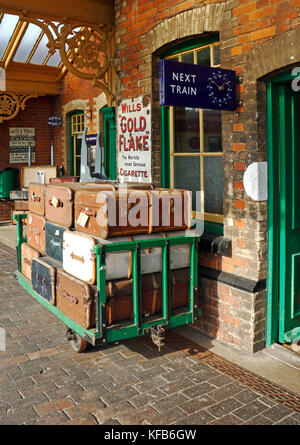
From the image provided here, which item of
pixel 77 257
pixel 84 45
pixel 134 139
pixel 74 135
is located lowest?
pixel 77 257

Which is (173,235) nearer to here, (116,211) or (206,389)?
(116,211)

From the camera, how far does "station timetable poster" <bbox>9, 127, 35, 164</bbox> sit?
42.0ft

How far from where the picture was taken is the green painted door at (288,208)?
14.1ft

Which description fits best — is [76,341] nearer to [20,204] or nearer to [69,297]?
[69,297]

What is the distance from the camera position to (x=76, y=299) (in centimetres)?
394

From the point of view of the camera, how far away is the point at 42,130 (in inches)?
517

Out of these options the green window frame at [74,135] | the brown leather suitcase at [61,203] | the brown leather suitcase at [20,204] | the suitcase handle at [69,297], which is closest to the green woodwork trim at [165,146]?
the brown leather suitcase at [61,203]

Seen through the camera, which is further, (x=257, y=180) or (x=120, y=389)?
(x=257, y=180)

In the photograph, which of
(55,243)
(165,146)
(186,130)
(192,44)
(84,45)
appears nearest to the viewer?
(55,243)

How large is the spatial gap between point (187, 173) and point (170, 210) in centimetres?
131

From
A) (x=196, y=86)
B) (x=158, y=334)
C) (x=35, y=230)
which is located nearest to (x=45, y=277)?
(x=35, y=230)

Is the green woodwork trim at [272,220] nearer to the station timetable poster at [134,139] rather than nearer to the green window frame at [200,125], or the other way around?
the green window frame at [200,125]
